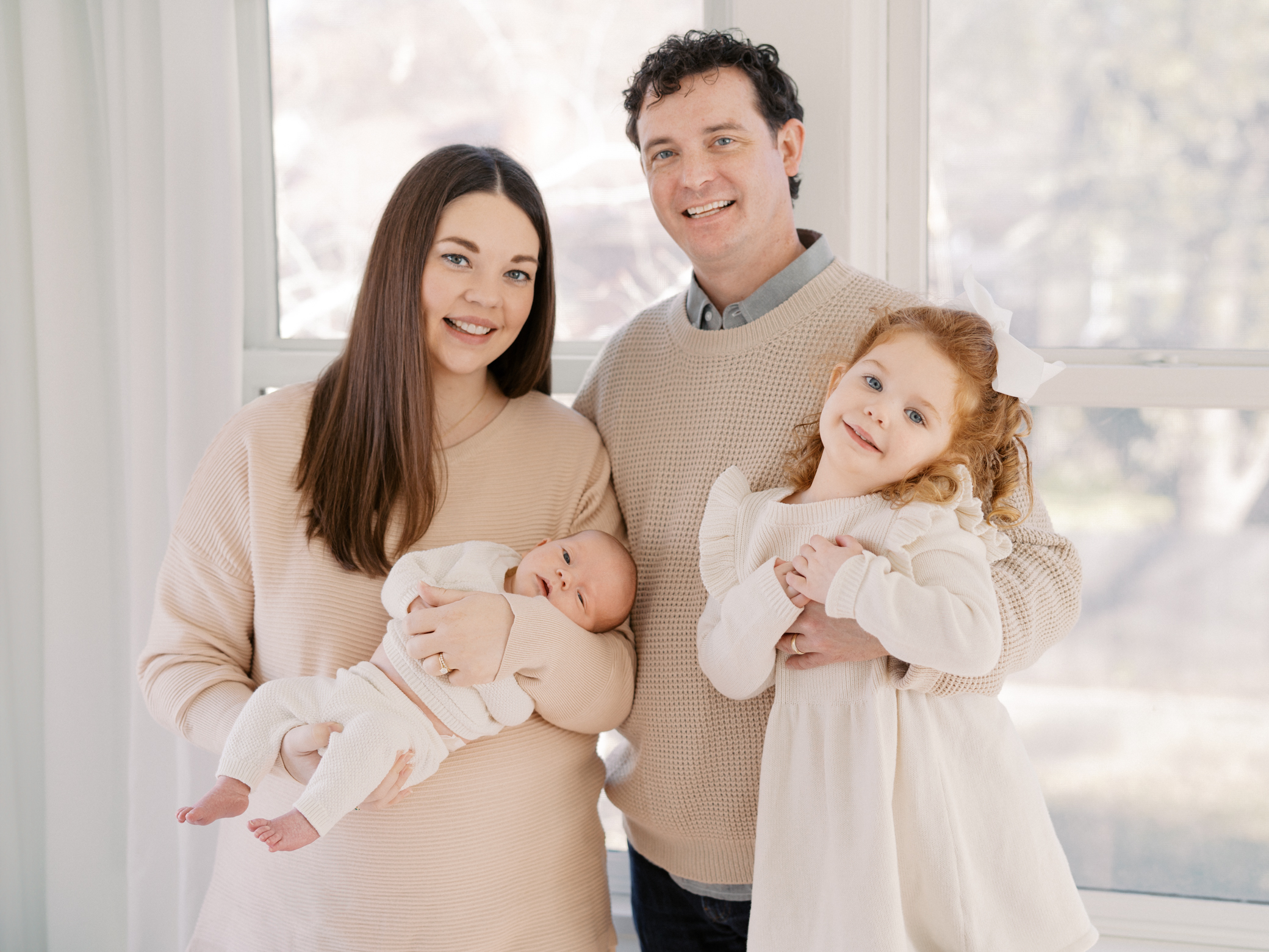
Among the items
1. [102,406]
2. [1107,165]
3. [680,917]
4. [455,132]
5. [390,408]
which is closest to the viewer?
[390,408]

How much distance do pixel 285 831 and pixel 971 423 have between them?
3.54 ft

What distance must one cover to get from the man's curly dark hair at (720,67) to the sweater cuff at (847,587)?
2.68 feet

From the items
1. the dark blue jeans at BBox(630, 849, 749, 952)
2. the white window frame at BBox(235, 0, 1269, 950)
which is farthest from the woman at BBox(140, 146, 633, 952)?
the white window frame at BBox(235, 0, 1269, 950)

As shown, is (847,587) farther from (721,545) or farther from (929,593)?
(721,545)

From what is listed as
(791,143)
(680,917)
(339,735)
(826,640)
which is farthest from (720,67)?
(680,917)

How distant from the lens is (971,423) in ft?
4.26

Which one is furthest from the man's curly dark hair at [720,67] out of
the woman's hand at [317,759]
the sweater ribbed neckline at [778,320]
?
the woman's hand at [317,759]

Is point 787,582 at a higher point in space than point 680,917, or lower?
higher

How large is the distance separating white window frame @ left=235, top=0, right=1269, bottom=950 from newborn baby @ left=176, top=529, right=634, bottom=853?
0.90m

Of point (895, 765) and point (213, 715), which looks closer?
point (895, 765)

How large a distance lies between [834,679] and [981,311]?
1.83 feet

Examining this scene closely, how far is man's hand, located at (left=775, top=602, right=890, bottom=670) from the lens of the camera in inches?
50.4

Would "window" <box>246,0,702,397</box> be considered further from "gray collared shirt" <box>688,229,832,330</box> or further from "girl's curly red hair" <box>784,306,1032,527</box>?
"girl's curly red hair" <box>784,306,1032,527</box>

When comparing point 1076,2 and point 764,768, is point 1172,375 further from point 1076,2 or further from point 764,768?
point 764,768
